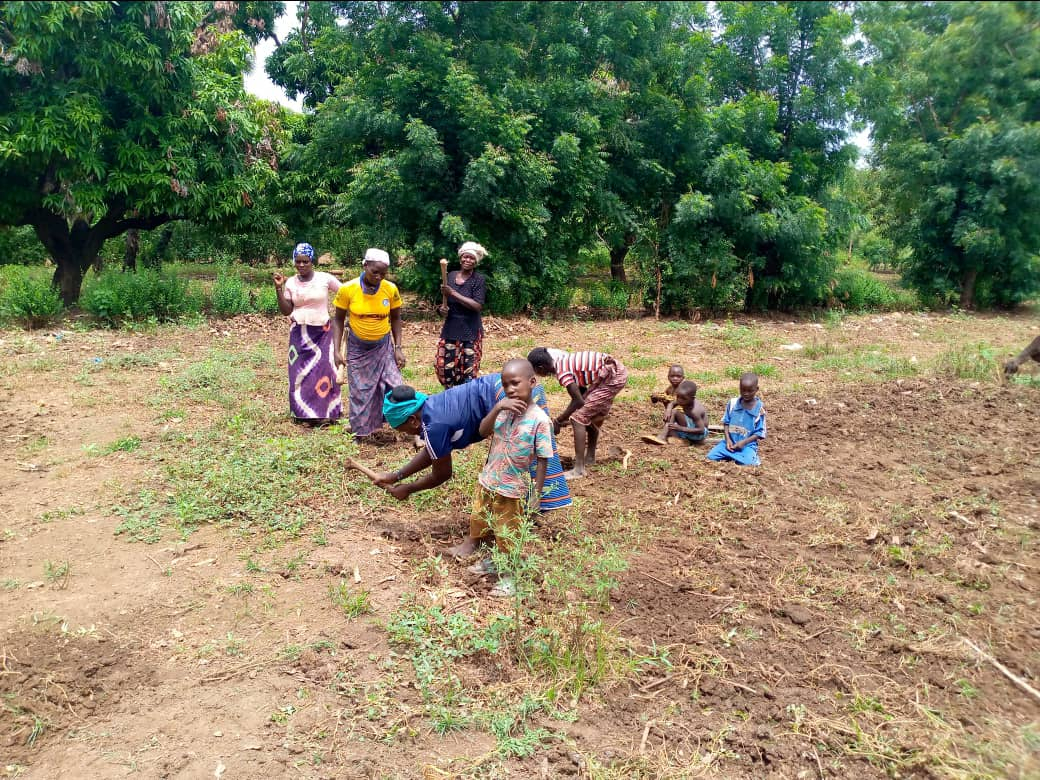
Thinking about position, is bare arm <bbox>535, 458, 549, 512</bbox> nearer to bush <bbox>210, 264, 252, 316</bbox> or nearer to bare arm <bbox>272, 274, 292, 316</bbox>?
bare arm <bbox>272, 274, 292, 316</bbox>

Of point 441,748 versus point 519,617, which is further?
point 519,617

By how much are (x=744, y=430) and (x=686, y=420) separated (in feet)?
2.15

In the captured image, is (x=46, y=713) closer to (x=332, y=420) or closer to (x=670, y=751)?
(x=670, y=751)

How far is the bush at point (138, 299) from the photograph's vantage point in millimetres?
10117

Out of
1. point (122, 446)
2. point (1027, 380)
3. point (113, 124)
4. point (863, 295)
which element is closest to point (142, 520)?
point (122, 446)

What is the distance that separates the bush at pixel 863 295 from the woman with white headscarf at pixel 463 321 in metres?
10.9

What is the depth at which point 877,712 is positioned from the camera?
286 cm

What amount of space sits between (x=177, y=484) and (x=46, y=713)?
224 cm

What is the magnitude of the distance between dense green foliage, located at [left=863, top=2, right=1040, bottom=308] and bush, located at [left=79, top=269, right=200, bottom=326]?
Result: 35.8 ft

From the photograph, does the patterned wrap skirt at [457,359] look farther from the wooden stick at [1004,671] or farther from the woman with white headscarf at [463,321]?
the wooden stick at [1004,671]

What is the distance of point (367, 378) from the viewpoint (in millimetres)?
5836

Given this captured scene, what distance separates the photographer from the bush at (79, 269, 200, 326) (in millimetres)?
10117

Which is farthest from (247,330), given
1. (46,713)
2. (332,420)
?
(46,713)

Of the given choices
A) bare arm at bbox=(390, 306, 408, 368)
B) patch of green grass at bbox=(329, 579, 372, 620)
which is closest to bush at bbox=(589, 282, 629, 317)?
bare arm at bbox=(390, 306, 408, 368)
